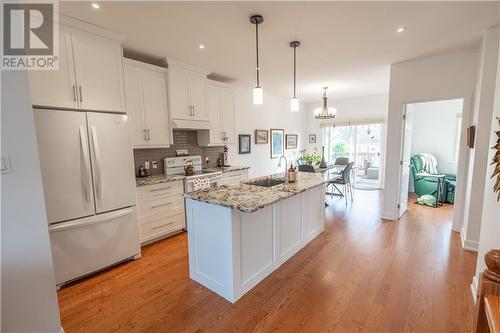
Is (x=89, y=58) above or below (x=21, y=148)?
above

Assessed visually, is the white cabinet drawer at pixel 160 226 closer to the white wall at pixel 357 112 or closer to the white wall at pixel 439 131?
the white wall at pixel 357 112

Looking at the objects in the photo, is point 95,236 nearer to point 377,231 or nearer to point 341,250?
point 341,250

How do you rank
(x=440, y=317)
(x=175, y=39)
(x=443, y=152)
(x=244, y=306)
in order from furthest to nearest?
(x=443, y=152)
(x=175, y=39)
(x=244, y=306)
(x=440, y=317)

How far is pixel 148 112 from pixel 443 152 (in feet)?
21.7

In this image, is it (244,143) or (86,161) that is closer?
(86,161)

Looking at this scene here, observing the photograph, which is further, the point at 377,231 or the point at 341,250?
the point at 377,231

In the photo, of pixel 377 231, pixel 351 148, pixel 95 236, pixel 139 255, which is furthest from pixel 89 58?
pixel 351 148

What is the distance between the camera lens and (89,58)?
2.32 m

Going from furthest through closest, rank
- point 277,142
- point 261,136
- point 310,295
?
point 277,142 < point 261,136 < point 310,295

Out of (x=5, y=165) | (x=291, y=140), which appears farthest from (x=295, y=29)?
(x=291, y=140)

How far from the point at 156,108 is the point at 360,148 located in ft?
18.7

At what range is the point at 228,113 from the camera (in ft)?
14.4

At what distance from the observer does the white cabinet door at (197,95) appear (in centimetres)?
359

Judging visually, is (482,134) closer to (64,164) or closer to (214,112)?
(214,112)
